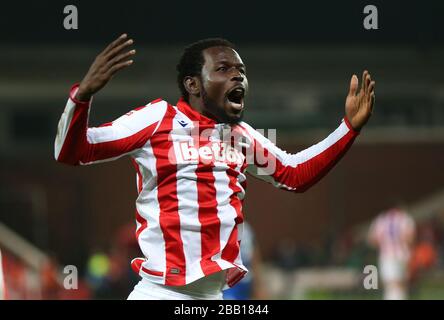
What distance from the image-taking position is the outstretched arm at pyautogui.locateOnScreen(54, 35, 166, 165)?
4.21 meters

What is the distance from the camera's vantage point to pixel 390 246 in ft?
55.9

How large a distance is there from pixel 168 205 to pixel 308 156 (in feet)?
2.95

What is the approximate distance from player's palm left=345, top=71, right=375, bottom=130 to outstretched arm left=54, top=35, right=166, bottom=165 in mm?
1000

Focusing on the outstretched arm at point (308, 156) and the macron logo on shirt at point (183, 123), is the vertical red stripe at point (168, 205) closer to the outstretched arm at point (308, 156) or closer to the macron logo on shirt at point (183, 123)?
the macron logo on shirt at point (183, 123)

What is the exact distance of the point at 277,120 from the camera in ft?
90.2

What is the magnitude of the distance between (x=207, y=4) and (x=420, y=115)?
33.4 ft

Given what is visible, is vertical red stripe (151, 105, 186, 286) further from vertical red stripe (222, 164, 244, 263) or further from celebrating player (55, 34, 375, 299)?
vertical red stripe (222, 164, 244, 263)

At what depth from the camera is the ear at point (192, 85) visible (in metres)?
4.91

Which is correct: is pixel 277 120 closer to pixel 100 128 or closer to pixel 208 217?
pixel 208 217

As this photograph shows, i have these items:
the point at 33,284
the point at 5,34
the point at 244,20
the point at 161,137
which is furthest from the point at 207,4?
the point at 161,137

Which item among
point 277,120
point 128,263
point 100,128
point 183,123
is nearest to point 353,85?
point 183,123

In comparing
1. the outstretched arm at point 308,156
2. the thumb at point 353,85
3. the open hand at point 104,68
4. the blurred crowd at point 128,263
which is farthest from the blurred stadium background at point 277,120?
the open hand at point 104,68

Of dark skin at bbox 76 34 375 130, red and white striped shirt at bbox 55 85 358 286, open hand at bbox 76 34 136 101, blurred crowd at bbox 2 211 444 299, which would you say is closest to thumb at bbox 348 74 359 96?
dark skin at bbox 76 34 375 130

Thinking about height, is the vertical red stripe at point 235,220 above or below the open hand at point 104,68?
below
